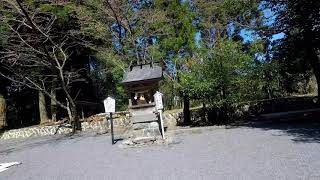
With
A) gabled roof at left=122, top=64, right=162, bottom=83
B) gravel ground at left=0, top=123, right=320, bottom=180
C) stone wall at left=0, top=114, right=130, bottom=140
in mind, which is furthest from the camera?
stone wall at left=0, top=114, right=130, bottom=140

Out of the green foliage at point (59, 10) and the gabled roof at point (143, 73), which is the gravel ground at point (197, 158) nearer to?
the gabled roof at point (143, 73)

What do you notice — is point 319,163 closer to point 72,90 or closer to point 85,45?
Result: point 85,45

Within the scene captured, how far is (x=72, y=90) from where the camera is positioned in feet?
87.2

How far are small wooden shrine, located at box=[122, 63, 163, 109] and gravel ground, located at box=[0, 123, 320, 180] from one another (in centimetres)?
166

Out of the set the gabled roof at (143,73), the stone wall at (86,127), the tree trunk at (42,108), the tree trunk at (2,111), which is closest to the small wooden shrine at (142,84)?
the gabled roof at (143,73)

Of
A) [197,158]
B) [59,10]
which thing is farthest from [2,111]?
[197,158]

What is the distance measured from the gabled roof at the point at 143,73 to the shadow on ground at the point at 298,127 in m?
3.87

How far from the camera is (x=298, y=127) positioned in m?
12.8

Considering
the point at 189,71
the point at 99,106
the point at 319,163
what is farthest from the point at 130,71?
the point at 99,106

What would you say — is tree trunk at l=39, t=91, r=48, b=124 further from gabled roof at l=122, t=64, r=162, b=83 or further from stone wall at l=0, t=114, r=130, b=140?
gabled roof at l=122, t=64, r=162, b=83

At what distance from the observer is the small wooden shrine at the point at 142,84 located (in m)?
13.6

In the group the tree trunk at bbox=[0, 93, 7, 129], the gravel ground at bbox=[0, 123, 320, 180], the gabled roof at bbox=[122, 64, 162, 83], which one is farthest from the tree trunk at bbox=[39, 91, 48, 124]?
the gabled roof at bbox=[122, 64, 162, 83]

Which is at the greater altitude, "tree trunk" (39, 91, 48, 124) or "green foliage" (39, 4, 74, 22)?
"green foliage" (39, 4, 74, 22)

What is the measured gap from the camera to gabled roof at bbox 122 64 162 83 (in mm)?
13560
